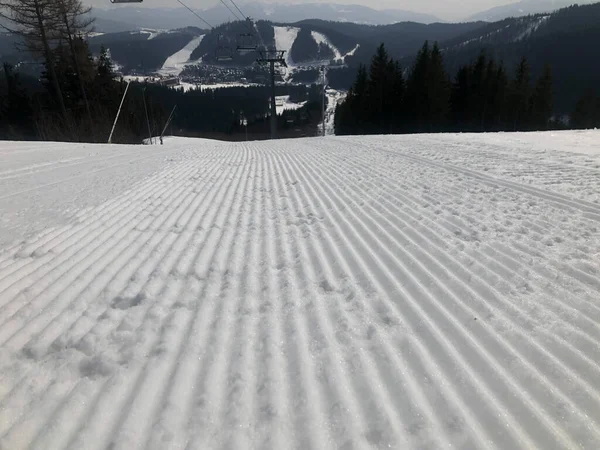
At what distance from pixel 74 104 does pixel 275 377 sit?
39152 mm

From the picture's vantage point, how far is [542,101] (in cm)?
4019

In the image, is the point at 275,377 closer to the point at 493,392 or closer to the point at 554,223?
the point at 493,392

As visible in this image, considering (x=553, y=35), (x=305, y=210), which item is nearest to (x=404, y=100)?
(x=305, y=210)

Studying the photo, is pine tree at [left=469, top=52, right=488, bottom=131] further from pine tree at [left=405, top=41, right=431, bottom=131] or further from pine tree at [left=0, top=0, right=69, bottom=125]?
pine tree at [left=0, top=0, right=69, bottom=125]

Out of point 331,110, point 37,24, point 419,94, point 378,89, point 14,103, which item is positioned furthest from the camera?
point 331,110

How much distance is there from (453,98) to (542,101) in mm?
10003

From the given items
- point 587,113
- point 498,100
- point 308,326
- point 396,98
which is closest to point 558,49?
point 587,113

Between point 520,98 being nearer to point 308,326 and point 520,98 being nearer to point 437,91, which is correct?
point 437,91

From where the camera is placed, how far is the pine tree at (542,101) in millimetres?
39750

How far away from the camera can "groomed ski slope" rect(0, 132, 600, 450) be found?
85.8 inches

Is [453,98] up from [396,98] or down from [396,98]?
down

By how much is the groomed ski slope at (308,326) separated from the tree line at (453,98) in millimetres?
35406

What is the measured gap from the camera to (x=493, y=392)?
2.34 m

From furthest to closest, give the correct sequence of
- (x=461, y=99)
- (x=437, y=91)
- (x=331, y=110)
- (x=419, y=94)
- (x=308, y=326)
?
1. (x=331, y=110)
2. (x=461, y=99)
3. (x=419, y=94)
4. (x=437, y=91)
5. (x=308, y=326)
